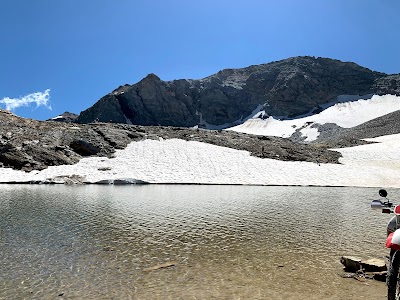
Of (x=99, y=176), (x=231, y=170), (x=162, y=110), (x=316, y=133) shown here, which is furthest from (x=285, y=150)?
(x=162, y=110)

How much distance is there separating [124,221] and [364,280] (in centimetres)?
1226

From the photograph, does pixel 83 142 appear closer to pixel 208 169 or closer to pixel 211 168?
pixel 208 169

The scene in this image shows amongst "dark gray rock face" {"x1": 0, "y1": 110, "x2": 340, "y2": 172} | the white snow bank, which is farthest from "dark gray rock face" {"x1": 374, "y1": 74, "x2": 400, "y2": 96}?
"dark gray rock face" {"x1": 0, "y1": 110, "x2": 340, "y2": 172}

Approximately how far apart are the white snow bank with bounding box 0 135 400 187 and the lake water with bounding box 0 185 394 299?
80.3 ft

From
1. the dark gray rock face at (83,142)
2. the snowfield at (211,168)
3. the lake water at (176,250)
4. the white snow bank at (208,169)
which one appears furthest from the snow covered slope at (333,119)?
the lake water at (176,250)

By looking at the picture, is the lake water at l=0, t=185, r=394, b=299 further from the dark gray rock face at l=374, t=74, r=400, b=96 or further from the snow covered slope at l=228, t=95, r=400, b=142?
the dark gray rock face at l=374, t=74, r=400, b=96

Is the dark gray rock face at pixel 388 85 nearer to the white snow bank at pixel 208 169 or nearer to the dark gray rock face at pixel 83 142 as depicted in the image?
the white snow bank at pixel 208 169

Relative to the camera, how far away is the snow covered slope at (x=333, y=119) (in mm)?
149375

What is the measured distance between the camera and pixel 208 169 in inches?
2094

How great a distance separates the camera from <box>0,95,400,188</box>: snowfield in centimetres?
4758

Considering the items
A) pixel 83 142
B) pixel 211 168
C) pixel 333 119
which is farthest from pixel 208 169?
pixel 333 119

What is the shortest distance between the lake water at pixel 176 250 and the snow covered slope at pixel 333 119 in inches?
4813

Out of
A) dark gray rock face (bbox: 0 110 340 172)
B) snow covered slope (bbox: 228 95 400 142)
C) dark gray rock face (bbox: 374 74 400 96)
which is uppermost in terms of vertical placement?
dark gray rock face (bbox: 374 74 400 96)

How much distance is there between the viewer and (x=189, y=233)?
16.1m
